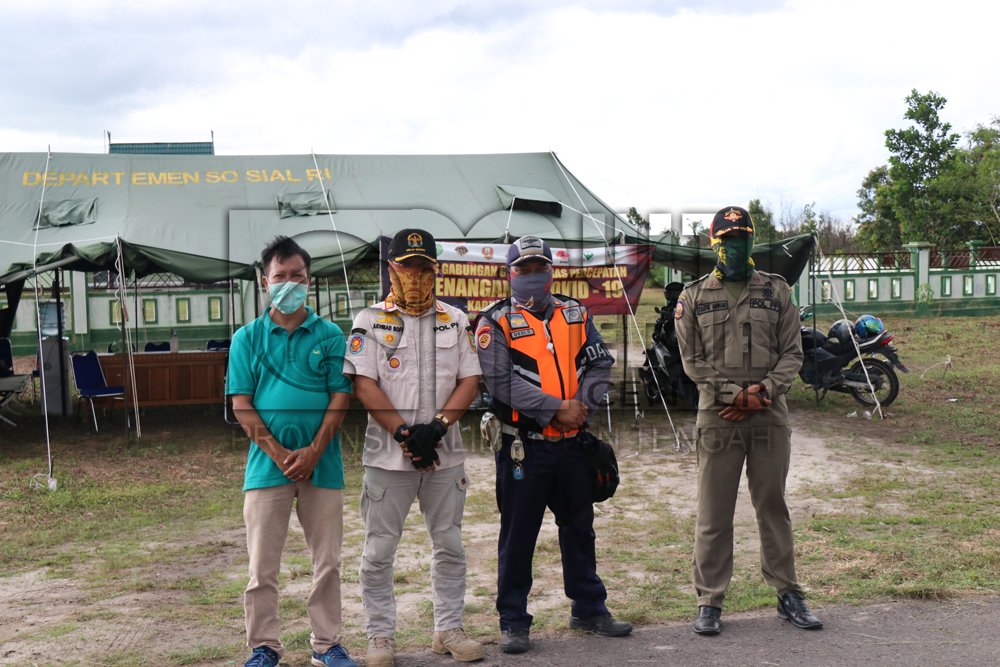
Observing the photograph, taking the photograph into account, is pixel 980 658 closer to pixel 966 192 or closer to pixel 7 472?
pixel 7 472

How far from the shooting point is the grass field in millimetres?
4227

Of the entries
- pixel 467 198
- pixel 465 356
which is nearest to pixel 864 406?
pixel 467 198

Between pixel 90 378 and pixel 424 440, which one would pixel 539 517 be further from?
pixel 90 378

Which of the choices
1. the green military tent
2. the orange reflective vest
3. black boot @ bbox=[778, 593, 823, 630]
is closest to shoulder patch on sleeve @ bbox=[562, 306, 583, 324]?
the orange reflective vest

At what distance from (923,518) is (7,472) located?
7468mm

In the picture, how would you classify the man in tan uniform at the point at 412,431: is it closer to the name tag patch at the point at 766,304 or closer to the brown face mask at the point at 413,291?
the brown face mask at the point at 413,291

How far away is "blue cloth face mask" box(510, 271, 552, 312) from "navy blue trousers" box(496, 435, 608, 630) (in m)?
0.59

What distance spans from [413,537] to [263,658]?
234 cm

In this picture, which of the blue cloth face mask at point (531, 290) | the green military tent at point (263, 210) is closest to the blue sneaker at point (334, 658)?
the blue cloth face mask at point (531, 290)

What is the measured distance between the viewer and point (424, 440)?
354 cm

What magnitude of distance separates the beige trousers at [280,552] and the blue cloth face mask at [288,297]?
0.71 meters

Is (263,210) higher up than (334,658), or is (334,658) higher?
(263,210)

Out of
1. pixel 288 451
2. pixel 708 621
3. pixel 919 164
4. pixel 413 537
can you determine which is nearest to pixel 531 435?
pixel 288 451

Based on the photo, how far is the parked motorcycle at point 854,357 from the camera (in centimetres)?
1003
